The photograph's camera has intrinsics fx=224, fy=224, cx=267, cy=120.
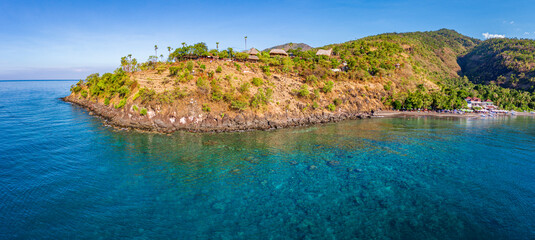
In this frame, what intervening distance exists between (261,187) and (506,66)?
20586cm

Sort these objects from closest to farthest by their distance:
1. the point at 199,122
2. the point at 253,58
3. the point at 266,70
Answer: the point at 199,122, the point at 266,70, the point at 253,58

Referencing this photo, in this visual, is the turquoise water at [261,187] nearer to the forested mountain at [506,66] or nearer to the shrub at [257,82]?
the shrub at [257,82]

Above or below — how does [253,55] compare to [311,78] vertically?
above

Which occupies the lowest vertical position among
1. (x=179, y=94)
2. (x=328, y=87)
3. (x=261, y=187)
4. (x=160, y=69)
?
A: (x=261, y=187)

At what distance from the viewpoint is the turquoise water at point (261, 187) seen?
2194 centimetres

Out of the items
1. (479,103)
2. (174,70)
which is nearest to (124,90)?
(174,70)

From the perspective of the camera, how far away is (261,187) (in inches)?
1194

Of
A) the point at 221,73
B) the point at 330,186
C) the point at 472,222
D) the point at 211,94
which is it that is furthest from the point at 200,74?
the point at 472,222

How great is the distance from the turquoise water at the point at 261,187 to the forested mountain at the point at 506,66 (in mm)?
125005

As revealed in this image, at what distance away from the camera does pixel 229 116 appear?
212 feet

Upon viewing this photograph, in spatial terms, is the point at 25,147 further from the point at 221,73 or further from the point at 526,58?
the point at 526,58

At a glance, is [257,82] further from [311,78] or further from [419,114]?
[419,114]

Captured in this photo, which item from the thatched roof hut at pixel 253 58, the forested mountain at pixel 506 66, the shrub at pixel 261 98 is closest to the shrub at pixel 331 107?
the shrub at pixel 261 98

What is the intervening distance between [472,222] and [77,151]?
59.0 meters
